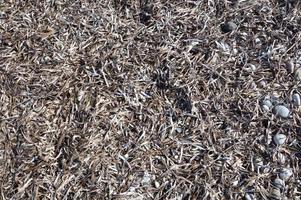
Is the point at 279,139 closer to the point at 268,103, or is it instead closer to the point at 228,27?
the point at 268,103

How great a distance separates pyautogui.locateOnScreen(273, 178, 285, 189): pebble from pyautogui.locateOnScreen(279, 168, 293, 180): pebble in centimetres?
2

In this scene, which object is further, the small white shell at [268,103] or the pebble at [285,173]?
the small white shell at [268,103]

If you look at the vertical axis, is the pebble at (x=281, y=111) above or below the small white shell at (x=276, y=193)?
above

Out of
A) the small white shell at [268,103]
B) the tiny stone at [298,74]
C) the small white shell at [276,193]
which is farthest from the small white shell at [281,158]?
the tiny stone at [298,74]

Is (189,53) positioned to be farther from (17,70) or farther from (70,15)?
(17,70)

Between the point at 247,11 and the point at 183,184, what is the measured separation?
1151 millimetres

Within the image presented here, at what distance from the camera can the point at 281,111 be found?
261 centimetres

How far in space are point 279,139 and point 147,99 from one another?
0.65 meters

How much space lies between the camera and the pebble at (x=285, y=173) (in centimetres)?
240

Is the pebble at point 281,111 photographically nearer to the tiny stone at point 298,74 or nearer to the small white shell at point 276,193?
the tiny stone at point 298,74

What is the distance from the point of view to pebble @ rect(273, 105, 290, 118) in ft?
8.54

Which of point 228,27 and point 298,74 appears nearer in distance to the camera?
point 298,74

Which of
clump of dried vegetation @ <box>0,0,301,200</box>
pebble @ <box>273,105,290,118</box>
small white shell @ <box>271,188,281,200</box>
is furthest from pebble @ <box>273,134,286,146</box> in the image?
small white shell @ <box>271,188,281,200</box>

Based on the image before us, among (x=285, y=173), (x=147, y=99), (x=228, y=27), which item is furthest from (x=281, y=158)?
(x=228, y=27)
